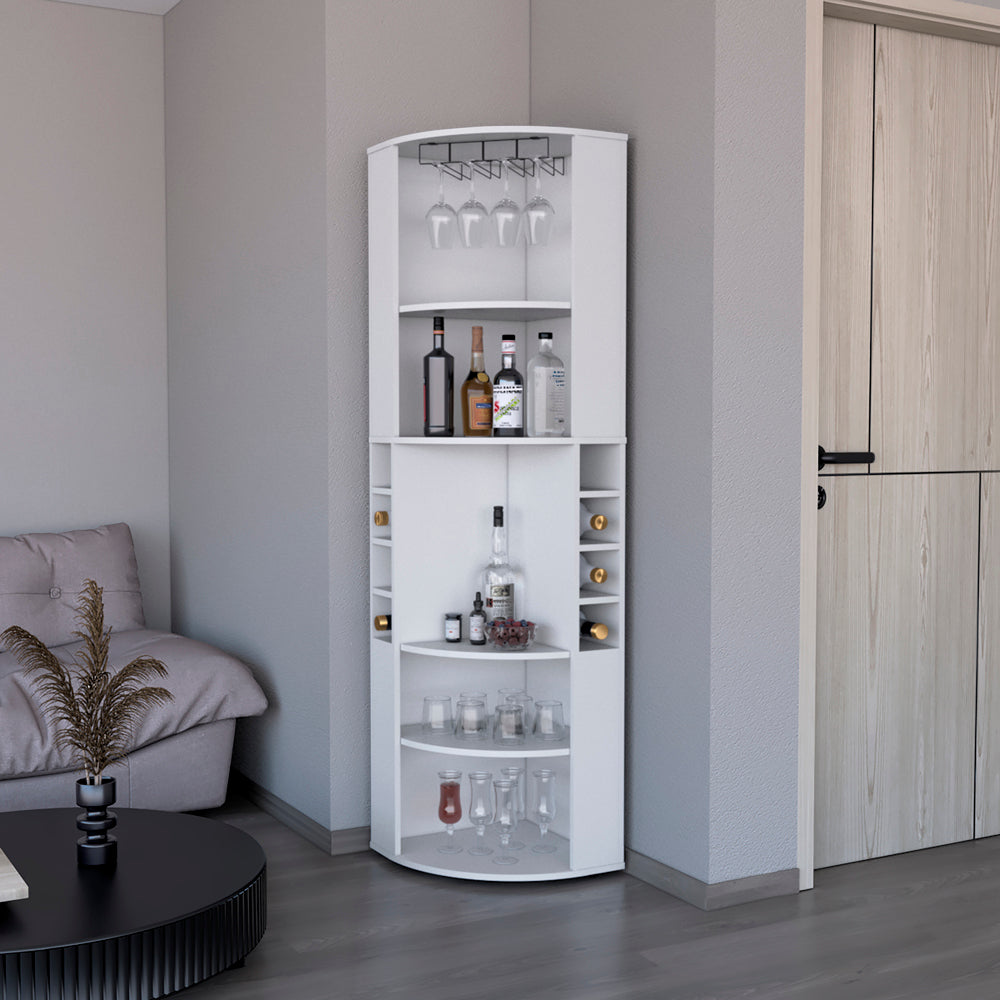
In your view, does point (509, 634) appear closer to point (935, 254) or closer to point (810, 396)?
point (810, 396)

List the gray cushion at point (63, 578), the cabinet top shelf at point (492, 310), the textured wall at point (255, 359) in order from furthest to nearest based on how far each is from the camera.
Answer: the gray cushion at point (63, 578) → the textured wall at point (255, 359) → the cabinet top shelf at point (492, 310)

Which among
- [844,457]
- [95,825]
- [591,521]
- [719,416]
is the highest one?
[719,416]

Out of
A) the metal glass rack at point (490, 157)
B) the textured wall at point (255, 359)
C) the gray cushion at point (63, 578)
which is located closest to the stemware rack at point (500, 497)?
the metal glass rack at point (490, 157)

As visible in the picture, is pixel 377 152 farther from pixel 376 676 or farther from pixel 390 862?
pixel 390 862

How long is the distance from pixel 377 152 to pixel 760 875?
207 centimetres

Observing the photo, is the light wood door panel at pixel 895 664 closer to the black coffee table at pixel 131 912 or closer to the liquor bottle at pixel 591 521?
the liquor bottle at pixel 591 521

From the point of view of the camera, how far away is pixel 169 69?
14.8 feet

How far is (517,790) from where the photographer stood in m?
3.29

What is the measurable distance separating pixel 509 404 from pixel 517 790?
1.01 meters

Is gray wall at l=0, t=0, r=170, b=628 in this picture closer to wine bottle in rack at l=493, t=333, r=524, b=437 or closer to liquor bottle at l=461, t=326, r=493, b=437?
liquor bottle at l=461, t=326, r=493, b=437

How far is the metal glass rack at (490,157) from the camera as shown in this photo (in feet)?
10.6

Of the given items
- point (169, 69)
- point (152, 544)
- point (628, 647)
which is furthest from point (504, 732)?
point (169, 69)

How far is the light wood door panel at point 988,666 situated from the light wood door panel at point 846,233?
0.53 meters

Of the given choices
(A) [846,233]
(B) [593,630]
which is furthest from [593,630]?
(A) [846,233]
